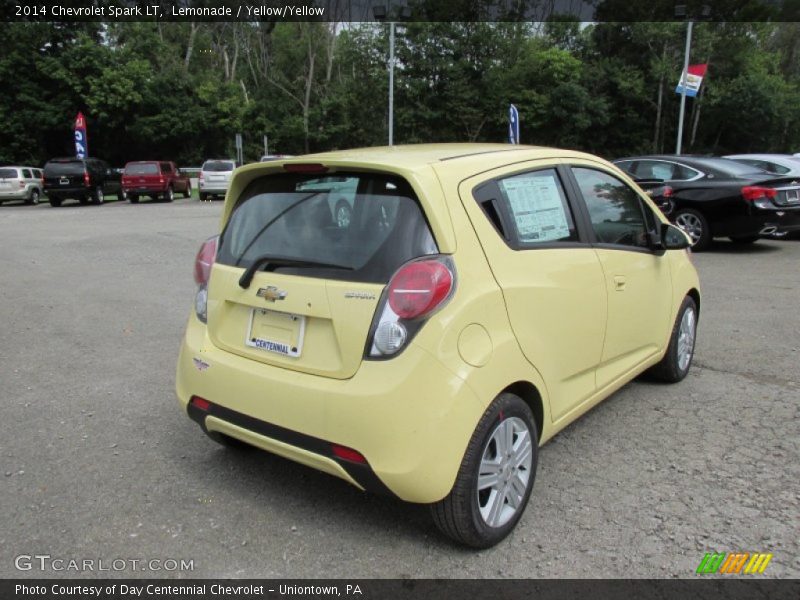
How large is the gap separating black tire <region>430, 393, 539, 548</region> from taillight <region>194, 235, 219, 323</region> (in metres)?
1.49

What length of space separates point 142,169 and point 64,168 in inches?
119

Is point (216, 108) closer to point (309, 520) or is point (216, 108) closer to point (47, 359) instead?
point (47, 359)

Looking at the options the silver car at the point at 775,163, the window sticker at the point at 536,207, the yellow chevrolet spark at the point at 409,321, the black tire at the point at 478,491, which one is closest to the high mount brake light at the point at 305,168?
the yellow chevrolet spark at the point at 409,321

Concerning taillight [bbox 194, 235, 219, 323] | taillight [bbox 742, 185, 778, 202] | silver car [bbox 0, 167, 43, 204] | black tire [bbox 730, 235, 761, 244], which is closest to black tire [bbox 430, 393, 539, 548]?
taillight [bbox 194, 235, 219, 323]

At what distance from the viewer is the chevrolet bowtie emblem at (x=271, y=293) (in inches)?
111

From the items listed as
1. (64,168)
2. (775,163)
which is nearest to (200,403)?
(775,163)

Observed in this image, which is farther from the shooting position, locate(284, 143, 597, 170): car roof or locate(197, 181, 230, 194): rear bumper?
locate(197, 181, 230, 194): rear bumper

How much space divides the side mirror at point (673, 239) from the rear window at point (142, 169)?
1054 inches

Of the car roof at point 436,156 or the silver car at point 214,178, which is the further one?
the silver car at point 214,178

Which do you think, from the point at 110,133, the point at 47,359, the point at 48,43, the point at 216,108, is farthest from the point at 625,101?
the point at 47,359

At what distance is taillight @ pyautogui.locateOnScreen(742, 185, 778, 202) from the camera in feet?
33.8

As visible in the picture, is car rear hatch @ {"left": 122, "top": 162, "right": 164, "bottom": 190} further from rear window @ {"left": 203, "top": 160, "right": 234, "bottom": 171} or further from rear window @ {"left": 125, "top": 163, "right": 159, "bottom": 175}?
rear window @ {"left": 203, "top": 160, "right": 234, "bottom": 171}

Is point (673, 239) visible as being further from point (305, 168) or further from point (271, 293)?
point (271, 293)

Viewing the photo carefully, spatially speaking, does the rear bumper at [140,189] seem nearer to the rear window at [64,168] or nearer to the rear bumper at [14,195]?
the rear window at [64,168]
